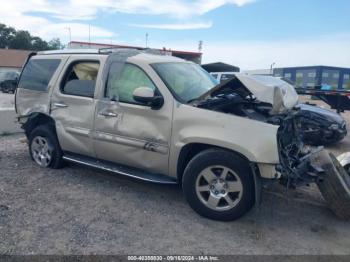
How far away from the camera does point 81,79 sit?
5117mm

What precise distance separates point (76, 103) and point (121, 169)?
1.22 m

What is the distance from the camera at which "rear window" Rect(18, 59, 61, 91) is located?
5.48 m

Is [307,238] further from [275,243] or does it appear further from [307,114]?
[307,114]

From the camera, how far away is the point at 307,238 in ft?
12.4

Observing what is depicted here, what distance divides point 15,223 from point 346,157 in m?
4.63

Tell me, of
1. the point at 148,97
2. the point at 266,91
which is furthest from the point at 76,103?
the point at 266,91

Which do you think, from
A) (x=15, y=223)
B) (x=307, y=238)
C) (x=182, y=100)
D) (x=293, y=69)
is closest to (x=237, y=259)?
Answer: (x=307, y=238)

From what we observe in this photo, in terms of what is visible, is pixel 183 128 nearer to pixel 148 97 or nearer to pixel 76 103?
pixel 148 97

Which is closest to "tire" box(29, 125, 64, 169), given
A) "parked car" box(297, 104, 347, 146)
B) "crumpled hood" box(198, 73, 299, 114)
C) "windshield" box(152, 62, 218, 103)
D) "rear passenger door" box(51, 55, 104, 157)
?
"rear passenger door" box(51, 55, 104, 157)

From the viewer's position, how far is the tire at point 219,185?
3.82 metres

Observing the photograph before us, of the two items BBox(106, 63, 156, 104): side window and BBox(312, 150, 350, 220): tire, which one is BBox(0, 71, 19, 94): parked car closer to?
BBox(106, 63, 156, 104): side window

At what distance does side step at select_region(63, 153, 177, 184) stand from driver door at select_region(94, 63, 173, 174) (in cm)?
7

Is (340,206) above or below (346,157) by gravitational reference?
below

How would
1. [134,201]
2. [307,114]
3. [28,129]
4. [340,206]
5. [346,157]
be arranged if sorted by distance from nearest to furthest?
[340,206] → [134,201] → [346,157] → [28,129] → [307,114]
